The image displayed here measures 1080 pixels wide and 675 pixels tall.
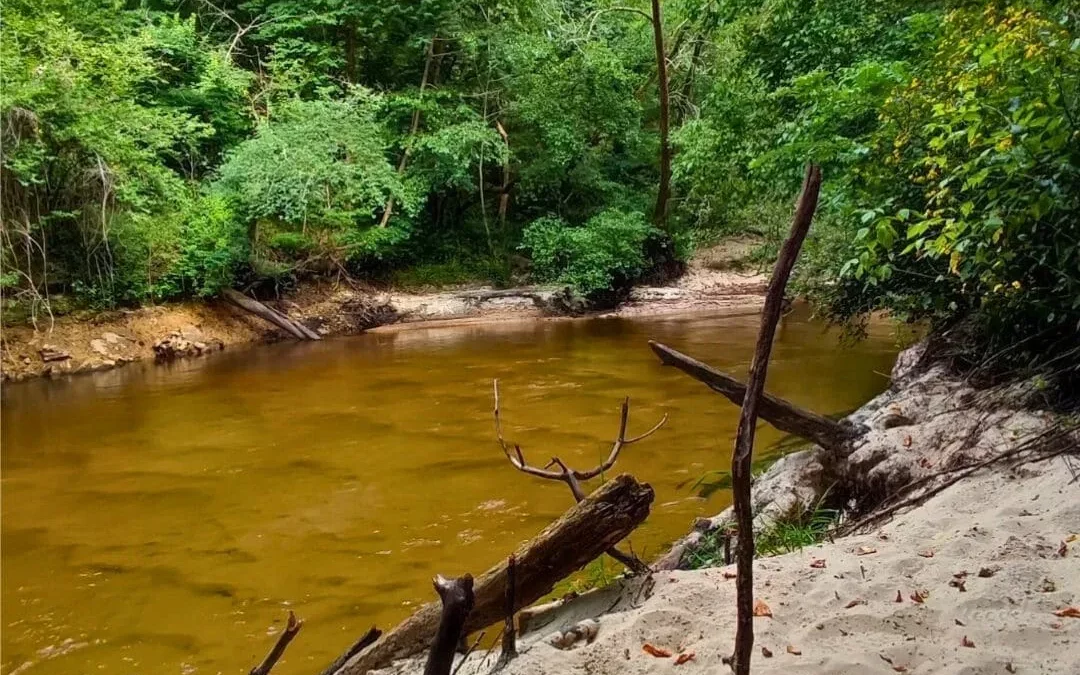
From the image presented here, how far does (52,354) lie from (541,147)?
10.0 m

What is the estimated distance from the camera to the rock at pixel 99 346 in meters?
10.7

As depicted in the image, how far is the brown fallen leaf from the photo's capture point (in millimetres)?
2158

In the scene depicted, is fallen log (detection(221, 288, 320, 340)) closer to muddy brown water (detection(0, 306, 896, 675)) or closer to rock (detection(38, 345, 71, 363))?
muddy brown water (detection(0, 306, 896, 675))

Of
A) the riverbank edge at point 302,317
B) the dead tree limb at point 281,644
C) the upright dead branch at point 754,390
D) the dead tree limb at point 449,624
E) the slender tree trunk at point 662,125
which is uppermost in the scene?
the slender tree trunk at point 662,125

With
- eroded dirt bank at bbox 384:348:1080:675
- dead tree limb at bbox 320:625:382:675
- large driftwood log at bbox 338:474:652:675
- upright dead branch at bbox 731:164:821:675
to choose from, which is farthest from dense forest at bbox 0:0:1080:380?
dead tree limb at bbox 320:625:382:675

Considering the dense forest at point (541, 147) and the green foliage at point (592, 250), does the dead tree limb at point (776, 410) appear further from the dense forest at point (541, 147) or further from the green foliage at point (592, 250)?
the green foliage at point (592, 250)

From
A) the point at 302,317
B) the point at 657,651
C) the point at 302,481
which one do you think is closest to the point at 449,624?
the point at 657,651

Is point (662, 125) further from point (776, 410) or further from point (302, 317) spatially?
point (776, 410)

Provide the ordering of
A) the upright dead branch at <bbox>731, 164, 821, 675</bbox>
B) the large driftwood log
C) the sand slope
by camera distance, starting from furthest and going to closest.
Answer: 1. the large driftwood log
2. the sand slope
3. the upright dead branch at <bbox>731, 164, 821, 675</bbox>

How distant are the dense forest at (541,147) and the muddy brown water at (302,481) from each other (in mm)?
1885

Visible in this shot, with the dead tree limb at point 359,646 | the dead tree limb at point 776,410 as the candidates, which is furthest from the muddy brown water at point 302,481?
the dead tree limb at point 776,410

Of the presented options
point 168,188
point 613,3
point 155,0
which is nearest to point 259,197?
point 168,188

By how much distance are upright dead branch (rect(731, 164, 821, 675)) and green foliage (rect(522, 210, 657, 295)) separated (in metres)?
13.3

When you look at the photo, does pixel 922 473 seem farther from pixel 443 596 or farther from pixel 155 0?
pixel 155 0
